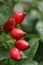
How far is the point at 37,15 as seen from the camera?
2.57m

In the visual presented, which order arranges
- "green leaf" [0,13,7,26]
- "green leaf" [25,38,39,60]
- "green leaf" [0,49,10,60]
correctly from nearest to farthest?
"green leaf" [0,13,7,26], "green leaf" [0,49,10,60], "green leaf" [25,38,39,60]

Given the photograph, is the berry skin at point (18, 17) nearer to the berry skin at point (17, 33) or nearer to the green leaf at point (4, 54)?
the berry skin at point (17, 33)

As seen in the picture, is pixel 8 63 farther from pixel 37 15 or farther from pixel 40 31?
pixel 37 15

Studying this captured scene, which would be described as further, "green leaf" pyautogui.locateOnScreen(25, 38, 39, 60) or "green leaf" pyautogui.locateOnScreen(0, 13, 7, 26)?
"green leaf" pyautogui.locateOnScreen(25, 38, 39, 60)

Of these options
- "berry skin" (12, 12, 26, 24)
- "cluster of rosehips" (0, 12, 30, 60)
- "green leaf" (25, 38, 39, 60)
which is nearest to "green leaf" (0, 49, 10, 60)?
"cluster of rosehips" (0, 12, 30, 60)

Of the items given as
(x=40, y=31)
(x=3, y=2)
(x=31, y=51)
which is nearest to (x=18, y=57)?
(x=3, y=2)

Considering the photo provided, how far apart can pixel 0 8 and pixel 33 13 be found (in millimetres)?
1227

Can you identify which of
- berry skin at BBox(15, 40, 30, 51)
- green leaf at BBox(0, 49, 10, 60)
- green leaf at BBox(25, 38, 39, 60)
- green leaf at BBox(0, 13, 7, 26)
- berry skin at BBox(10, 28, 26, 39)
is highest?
green leaf at BBox(0, 13, 7, 26)

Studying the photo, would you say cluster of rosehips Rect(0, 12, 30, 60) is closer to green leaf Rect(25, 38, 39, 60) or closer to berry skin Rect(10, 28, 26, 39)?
berry skin Rect(10, 28, 26, 39)

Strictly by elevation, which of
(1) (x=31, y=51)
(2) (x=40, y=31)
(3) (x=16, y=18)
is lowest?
(2) (x=40, y=31)

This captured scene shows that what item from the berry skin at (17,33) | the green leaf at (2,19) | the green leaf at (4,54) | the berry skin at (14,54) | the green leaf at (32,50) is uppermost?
the green leaf at (2,19)

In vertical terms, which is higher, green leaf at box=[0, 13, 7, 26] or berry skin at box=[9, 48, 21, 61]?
green leaf at box=[0, 13, 7, 26]

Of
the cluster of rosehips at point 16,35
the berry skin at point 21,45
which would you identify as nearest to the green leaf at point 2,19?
the cluster of rosehips at point 16,35

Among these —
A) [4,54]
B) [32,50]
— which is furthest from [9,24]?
[32,50]
